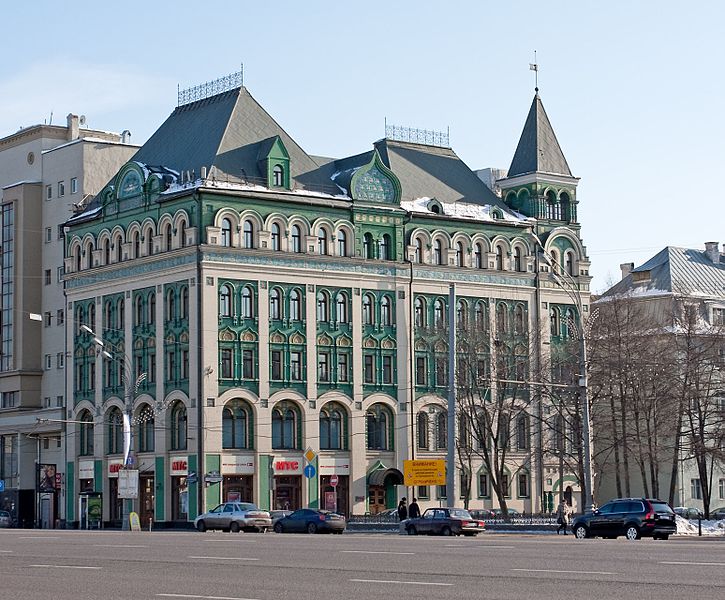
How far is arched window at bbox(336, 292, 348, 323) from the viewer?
8656 centimetres

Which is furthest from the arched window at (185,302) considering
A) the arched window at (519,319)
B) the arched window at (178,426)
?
the arched window at (519,319)

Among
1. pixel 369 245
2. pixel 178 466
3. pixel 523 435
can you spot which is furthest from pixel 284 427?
pixel 523 435

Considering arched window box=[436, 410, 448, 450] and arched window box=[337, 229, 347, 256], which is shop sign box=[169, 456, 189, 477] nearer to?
arched window box=[337, 229, 347, 256]

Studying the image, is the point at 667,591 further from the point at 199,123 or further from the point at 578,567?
the point at 199,123

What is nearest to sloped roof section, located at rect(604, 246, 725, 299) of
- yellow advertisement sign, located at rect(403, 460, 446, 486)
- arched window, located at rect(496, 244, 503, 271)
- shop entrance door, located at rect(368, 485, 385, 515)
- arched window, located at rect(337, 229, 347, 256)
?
arched window, located at rect(496, 244, 503, 271)

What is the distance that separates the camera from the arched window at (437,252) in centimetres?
9088

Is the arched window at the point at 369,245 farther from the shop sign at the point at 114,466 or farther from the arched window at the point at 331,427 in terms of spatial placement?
the shop sign at the point at 114,466

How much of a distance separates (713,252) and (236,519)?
55839mm

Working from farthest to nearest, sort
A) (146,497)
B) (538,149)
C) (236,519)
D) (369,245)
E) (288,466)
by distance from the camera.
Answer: (538,149) < (369,245) < (146,497) < (288,466) < (236,519)

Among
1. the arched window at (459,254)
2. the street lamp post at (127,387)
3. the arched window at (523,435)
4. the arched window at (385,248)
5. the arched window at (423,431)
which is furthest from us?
the arched window at (523,435)

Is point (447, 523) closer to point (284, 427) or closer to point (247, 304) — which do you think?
A: point (284, 427)

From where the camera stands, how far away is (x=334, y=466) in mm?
85750

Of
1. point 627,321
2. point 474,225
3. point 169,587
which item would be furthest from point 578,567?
point 474,225

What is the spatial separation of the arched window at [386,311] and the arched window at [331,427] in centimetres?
575
